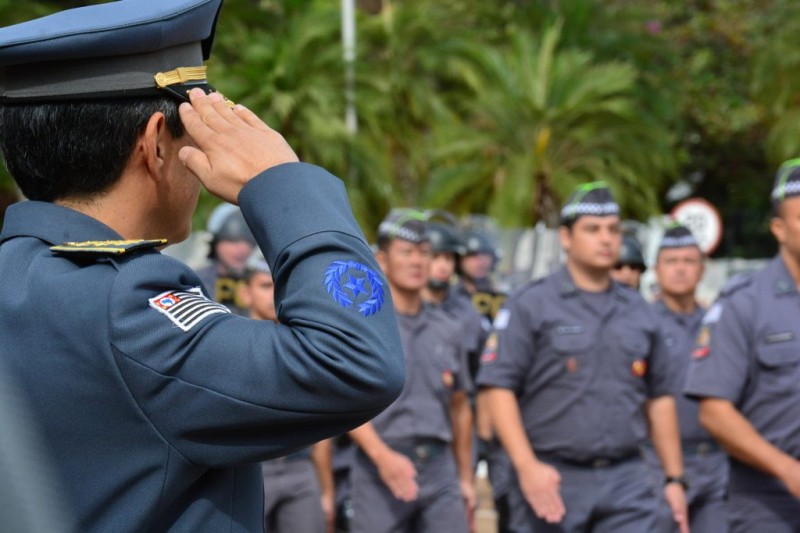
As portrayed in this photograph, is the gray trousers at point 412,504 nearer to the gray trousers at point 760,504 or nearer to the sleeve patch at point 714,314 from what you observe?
the gray trousers at point 760,504

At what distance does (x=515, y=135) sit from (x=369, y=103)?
3280mm

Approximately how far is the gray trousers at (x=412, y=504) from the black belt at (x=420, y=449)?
17 millimetres

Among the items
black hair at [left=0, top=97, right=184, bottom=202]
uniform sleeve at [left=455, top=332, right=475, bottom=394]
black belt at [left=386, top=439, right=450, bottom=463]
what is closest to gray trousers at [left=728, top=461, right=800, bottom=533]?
black belt at [left=386, top=439, right=450, bottom=463]

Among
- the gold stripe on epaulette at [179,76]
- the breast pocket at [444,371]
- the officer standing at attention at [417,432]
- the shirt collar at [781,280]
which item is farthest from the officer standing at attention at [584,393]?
the gold stripe on epaulette at [179,76]

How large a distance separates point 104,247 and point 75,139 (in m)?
0.19

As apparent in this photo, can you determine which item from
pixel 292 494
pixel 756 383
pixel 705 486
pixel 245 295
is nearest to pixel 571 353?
pixel 756 383

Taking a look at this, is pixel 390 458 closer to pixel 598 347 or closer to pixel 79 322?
pixel 598 347

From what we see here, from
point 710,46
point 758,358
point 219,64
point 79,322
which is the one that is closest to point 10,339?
point 79,322

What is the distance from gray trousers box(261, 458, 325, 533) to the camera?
Answer: 23.4 ft

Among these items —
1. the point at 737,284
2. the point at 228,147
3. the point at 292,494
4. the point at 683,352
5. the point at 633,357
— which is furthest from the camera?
the point at 683,352

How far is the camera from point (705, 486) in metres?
8.07

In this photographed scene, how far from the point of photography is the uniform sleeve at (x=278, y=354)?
6.30ft

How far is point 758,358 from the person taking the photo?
18.1 feet

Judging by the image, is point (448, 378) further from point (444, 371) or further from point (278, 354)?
point (278, 354)
